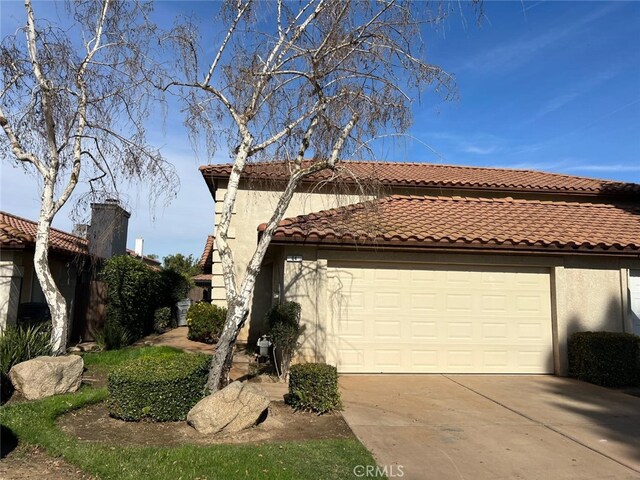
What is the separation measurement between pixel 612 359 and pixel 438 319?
10.9 ft

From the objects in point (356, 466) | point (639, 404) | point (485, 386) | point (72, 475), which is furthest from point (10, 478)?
point (639, 404)

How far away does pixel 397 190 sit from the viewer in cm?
1581

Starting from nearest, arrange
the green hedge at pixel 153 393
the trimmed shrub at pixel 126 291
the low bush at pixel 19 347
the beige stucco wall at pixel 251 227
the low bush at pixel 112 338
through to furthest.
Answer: the green hedge at pixel 153 393, the low bush at pixel 19 347, the low bush at pixel 112 338, the trimmed shrub at pixel 126 291, the beige stucco wall at pixel 251 227

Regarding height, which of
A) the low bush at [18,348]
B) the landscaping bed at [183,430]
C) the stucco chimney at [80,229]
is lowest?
the landscaping bed at [183,430]

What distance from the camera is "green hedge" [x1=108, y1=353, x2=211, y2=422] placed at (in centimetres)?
649

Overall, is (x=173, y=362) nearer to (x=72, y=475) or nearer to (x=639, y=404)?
(x=72, y=475)

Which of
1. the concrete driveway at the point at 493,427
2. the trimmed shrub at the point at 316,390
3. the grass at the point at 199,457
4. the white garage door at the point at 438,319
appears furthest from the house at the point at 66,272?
the concrete driveway at the point at 493,427

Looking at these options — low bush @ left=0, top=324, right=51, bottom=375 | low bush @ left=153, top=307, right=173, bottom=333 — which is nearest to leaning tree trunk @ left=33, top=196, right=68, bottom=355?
low bush @ left=0, top=324, right=51, bottom=375

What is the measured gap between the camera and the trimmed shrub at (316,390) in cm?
707

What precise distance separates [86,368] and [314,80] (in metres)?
7.08

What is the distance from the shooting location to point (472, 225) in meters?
11.7

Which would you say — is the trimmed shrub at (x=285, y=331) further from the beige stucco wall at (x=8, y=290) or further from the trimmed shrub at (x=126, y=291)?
the trimmed shrub at (x=126, y=291)

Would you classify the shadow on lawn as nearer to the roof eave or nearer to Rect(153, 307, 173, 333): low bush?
the roof eave

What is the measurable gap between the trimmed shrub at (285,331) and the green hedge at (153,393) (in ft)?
8.76
